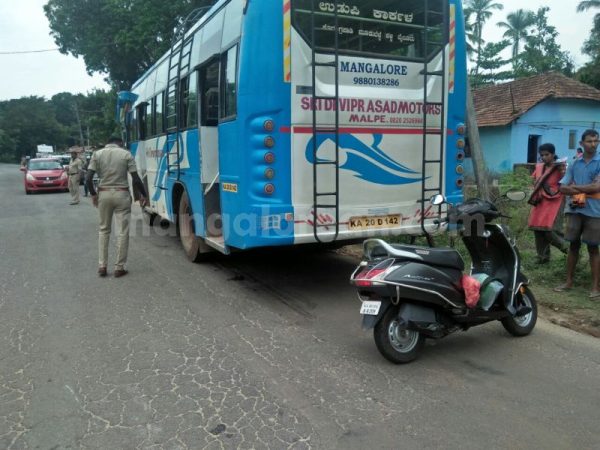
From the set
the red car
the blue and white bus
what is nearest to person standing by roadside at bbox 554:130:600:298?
the blue and white bus

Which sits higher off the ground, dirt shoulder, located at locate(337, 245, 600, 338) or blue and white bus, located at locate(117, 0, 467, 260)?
blue and white bus, located at locate(117, 0, 467, 260)

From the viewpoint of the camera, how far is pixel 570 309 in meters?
5.41

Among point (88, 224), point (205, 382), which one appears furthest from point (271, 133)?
point (88, 224)

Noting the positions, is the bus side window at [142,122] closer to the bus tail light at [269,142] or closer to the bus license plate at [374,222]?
the bus tail light at [269,142]

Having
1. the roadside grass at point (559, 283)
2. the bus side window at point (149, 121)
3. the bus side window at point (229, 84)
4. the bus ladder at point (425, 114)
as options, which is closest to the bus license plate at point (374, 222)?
the bus ladder at point (425, 114)

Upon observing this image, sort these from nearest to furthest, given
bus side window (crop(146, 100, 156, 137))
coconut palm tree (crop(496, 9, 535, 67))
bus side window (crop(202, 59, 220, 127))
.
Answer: bus side window (crop(202, 59, 220, 127)) < bus side window (crop(146, 100, 156, 137)) < coconut palm tree (crop(496, 9, 535, 67))

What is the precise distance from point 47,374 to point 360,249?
5.48m

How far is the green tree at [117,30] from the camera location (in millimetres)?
23500

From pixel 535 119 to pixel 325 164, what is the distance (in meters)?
22.7

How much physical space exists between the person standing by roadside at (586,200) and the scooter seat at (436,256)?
2.27 meters

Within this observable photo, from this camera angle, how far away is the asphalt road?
308 cm

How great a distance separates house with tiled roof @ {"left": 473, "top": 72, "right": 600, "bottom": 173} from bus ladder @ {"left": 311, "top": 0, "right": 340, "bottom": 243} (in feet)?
66.5

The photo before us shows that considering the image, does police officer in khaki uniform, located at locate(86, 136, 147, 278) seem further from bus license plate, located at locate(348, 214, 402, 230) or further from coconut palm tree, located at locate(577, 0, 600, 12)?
coconut palm tree, located at locate(577, 0, 600, 12)

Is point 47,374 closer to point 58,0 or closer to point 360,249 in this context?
point 360,249
